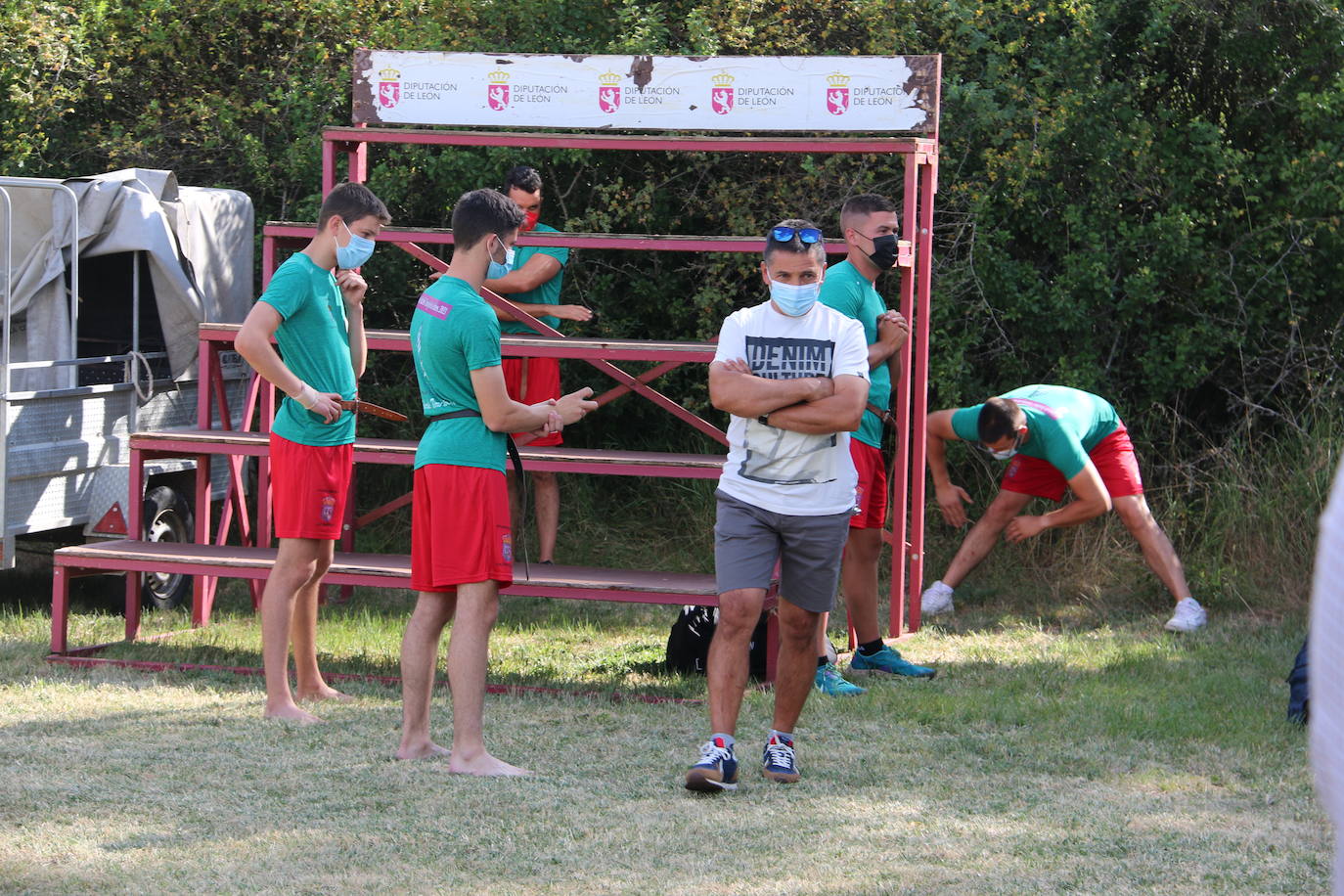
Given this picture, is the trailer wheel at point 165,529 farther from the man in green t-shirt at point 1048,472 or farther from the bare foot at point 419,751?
the man in green t-shirt at point 1048,472

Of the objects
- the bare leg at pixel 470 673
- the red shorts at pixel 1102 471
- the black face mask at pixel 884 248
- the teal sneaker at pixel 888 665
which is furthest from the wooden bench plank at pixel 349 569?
the red shorts at pixel 1102 471

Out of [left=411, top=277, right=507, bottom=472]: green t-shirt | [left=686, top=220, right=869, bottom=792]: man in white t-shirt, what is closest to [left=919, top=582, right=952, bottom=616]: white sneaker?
[left=686, top=220, right=869, bottom=792]: man in white t-shirt

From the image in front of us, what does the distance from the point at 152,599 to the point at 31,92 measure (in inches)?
170

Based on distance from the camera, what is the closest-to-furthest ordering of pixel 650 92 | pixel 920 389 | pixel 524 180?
pixel 650 92 < pixel 524 180 < pixel 920 389

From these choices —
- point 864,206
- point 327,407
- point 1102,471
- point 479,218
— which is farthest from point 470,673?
point 1102,471

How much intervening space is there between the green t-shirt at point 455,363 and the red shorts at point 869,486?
2.08 meters

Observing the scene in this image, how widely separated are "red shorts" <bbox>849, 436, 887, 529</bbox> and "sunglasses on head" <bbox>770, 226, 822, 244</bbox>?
1.60 meters

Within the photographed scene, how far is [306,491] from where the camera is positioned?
5.88 metres

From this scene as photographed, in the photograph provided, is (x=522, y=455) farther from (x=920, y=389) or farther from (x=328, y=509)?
(x=920, y=389)

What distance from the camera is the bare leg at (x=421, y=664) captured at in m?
5.21

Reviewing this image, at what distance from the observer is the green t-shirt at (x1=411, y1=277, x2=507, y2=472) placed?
5.01 metres

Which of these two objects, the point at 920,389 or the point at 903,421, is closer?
the point at 903,421

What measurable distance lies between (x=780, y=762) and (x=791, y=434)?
111cm

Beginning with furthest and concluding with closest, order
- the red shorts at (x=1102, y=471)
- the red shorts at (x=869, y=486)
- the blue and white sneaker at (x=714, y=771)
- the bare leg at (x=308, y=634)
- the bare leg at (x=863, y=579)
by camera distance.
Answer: the red shorts at (x=1102, y=471) < the bare leg at (x=863, y=579) < the red shorts at (x=869, y=486) < the bare leg at (x=308, y=634) < the blue and white sneaker at (x=714, y=771)
